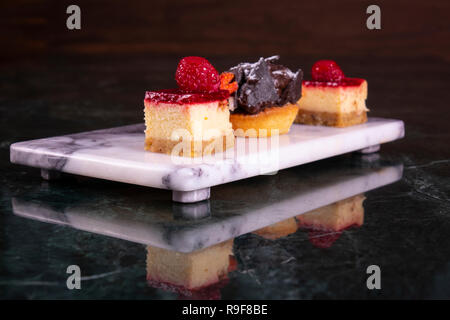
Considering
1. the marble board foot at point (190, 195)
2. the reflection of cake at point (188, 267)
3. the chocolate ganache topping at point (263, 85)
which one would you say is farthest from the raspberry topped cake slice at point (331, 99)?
the reflection of cake at point (188, 267)

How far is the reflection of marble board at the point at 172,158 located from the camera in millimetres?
2297

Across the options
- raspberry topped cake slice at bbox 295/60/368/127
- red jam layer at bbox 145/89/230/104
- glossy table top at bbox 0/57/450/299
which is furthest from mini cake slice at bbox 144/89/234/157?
raspberry topped cake slice at bbox 295/60/368/127

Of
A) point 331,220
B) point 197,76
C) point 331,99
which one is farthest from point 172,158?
point 331,99

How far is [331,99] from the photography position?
10.4 feet

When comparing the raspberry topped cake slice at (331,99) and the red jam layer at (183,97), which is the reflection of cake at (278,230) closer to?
the red jam layer at (183,97)

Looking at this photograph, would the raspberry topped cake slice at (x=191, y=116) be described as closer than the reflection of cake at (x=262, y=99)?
Yes

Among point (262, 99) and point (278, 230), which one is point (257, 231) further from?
point (262, 99)

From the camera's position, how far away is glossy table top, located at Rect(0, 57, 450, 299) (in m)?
1.71

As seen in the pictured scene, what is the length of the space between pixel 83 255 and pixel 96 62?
549 centimetres

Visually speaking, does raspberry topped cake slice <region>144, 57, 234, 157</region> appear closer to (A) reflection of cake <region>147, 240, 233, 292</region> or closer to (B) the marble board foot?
(B) the marble board foot

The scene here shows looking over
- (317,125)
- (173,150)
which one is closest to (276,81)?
(317,125)

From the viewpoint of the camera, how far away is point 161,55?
765 cm

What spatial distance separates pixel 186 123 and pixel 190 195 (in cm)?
28
